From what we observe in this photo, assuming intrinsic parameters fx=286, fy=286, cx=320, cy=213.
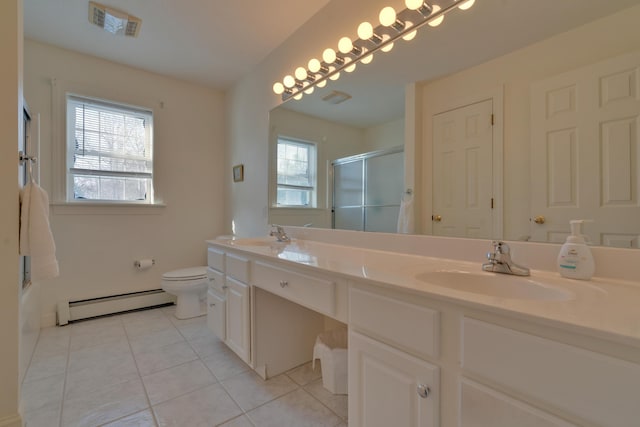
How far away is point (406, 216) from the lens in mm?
1467

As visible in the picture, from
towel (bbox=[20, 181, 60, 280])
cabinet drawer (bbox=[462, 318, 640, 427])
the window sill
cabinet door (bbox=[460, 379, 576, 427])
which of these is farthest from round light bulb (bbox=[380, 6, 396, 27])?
the window sill

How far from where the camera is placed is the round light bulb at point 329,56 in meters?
1.87

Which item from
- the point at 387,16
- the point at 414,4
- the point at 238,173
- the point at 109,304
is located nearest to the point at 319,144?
→ the point at 387,16

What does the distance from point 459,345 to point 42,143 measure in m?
3.35

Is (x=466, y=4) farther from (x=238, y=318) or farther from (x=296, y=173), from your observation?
(x=238, y=318)

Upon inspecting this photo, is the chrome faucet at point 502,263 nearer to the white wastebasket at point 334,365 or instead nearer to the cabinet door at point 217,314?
the white wastebasket at point 334,365

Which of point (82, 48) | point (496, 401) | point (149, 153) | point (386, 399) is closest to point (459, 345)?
point (496, 401)

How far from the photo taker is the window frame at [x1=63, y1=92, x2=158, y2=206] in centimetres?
257

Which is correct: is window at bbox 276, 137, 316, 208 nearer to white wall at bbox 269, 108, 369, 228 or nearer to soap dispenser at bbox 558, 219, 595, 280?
white wall at bbox 269, 108, 369, 228

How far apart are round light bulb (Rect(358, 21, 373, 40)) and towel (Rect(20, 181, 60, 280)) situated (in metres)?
1.82

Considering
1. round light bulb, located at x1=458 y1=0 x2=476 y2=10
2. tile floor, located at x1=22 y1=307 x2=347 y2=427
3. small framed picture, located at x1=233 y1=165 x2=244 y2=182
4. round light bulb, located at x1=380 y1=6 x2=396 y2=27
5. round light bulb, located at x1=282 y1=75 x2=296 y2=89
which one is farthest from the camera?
small framed picture, located at x1=233 y1=165 x2=244 y2=182

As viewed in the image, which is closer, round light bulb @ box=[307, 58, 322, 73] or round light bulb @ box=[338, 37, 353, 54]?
round light bulb @ box=[338, 37, 353, 54]

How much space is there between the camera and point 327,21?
199 centimetres

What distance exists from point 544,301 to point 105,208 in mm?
3310
